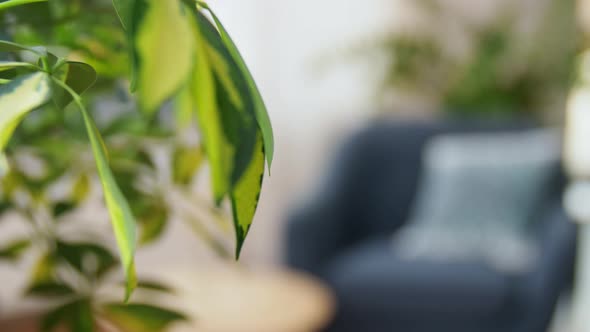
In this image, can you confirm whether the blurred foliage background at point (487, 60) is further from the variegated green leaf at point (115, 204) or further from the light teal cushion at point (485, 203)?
the variegated green leaf at point (115, 204)

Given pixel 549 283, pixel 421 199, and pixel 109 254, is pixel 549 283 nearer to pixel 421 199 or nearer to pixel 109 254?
pixel 421 199

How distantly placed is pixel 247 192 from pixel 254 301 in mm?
1819

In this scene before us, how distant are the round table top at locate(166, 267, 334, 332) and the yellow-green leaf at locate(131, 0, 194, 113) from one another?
150cm

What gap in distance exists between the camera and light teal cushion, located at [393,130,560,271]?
98.7 inches

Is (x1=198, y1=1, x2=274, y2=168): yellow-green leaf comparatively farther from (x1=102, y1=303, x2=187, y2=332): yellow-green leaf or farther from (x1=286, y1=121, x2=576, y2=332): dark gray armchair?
(x1=286, y1=121, x2=576, y2=332): dark gray armchair

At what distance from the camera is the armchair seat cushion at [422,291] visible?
2289 millimetres

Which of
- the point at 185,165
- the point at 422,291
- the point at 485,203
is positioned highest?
the point at 185,165

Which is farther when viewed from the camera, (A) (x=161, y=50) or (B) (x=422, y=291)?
(B) (x=422, y=291)

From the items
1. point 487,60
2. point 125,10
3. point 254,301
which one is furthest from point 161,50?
point 487,60

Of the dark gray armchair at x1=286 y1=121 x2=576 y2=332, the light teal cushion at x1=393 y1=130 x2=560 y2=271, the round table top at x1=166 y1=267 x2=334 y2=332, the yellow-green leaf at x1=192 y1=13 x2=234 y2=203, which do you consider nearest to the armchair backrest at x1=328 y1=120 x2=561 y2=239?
the dark gray armchair at x1=286 y1=121 x2=576 y2=332

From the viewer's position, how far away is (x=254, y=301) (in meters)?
2.01

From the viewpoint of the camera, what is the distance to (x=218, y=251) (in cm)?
51

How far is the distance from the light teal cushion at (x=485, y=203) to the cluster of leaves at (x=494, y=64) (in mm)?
622

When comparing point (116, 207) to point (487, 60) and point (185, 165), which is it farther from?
point (487, 60)
